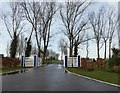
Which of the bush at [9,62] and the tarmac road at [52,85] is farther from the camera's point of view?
the bush at [9,62]

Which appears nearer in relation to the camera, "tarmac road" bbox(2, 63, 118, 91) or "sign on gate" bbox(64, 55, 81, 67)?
"tarmac road" bbox(2, 63, 118, 91)

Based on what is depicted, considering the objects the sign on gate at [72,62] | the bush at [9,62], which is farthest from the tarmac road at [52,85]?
the sign on gate at [72,62]

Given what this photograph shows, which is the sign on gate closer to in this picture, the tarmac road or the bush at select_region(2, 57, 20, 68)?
the bush at select_region(2, 57, 20, 68)

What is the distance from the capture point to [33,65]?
4769 cm

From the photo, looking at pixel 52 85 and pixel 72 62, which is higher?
pixel 72 62

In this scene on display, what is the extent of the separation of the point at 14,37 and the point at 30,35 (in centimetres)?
380

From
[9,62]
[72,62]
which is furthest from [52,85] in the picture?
[72,62]

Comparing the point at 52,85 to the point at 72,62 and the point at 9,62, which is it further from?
the point at 72,62

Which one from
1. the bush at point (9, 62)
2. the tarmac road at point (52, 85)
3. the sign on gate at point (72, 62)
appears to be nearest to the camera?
the tarmac road at point (52, 85)

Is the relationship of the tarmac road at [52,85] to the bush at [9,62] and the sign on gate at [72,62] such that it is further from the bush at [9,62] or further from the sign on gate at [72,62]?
the sign on gate at [72,62]

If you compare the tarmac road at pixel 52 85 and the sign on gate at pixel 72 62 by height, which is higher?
the sign on gate at pixel 72 62

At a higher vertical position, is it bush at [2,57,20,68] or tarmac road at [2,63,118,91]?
bush at [2,57,20,68]

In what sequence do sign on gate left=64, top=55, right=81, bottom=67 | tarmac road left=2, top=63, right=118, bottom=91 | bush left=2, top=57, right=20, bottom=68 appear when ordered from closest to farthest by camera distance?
tarmac road left=2, top=63, right=118, bottom=91
bush left=2, top=57, right=20, bottom=68
sign on gate left=64, top=55, right=81, bottom=67

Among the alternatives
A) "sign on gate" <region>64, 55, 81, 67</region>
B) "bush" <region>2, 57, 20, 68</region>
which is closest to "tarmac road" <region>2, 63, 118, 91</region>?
"bush" <region>2, 57, 20, 68</region>
